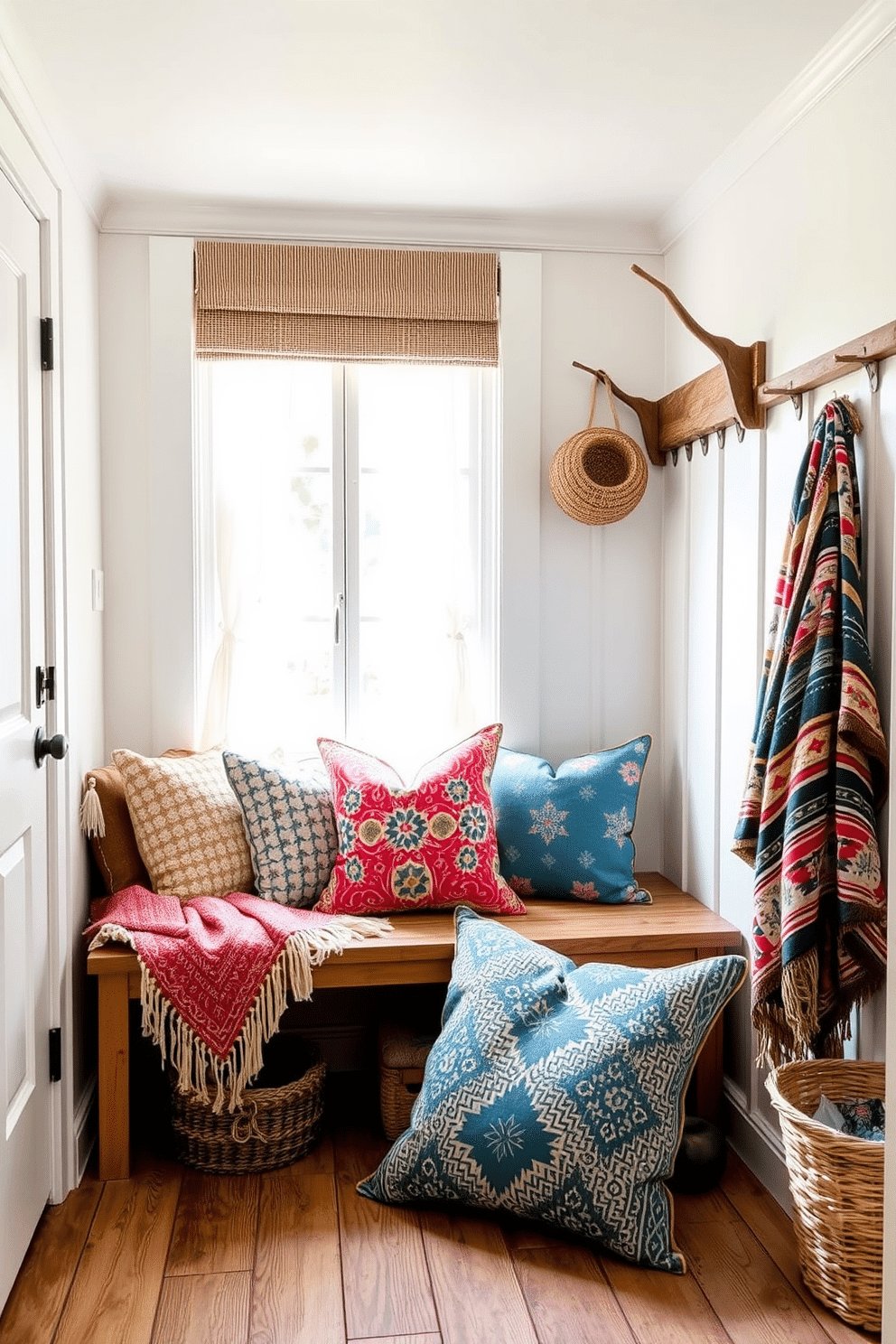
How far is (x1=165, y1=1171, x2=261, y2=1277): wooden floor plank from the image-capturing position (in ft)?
7.39

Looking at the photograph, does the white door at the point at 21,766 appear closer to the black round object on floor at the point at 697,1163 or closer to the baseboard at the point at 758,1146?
the black round object on floor at the point at 697,1163

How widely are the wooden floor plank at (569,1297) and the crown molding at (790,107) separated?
93.3 inches

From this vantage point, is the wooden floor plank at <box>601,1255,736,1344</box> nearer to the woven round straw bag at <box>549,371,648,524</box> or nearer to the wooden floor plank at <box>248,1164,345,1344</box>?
the wooden floor plank at <box>248,1164,345,1344</box>

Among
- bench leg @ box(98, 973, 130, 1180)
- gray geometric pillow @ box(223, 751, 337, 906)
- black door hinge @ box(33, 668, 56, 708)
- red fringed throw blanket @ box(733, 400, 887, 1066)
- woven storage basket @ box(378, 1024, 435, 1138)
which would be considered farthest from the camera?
gray geometric pillow @ box(223, 751, 337, 906)

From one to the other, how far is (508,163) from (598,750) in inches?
62.5

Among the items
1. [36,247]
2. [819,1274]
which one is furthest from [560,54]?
[819,1274]

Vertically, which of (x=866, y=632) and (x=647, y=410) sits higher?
(x=647, y=410)

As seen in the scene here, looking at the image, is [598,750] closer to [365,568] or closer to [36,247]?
[365,568]

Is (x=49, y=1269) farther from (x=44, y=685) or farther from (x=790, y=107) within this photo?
(x=790, y=107)

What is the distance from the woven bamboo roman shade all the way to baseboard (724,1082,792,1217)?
2100mm

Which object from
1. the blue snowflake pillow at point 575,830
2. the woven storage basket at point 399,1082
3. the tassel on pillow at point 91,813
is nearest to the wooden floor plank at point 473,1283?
the woven storage basket at point 399,1082

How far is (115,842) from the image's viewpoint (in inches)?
111

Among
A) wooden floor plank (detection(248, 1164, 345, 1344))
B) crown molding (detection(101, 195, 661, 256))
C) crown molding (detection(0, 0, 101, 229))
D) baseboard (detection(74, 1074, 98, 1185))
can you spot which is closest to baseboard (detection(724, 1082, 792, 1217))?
wooden floor plank (detection(248, 1164, 345, 1344))

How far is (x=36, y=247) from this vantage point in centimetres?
229
